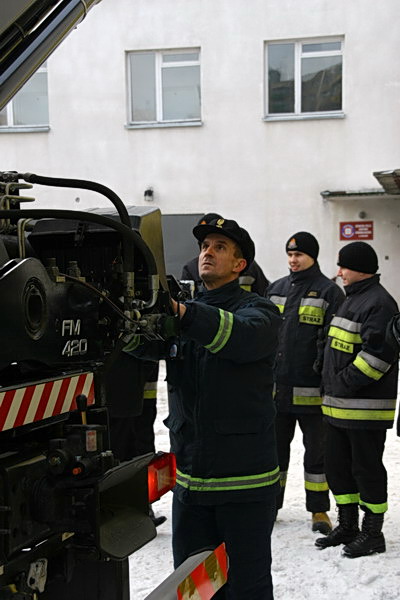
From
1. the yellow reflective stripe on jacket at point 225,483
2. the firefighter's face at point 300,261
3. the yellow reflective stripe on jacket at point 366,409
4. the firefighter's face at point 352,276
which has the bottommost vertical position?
the yellow reflective stripe on jacket at point 366,409

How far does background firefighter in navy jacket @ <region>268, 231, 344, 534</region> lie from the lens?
5375 millimetres

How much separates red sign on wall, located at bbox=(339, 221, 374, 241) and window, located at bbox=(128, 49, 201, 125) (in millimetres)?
3111

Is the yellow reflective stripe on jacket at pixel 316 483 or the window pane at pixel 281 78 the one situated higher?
the window pane at pixel 281 78

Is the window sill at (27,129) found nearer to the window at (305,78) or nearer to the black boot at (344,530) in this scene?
the window at (305,78)

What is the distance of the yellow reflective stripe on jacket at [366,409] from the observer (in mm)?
4828

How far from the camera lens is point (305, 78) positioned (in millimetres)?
13766

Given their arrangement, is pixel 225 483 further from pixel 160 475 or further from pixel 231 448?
pixel 160 475

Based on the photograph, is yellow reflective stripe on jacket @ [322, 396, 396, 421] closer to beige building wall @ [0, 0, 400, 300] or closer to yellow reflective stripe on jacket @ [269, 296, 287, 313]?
yellow reflective stripe on jacket @ [269, 296, 287, 313]

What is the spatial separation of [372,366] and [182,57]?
10.2m

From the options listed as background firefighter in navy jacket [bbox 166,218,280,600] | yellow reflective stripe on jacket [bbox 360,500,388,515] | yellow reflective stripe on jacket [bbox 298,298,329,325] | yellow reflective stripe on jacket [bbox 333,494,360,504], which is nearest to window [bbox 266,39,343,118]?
yellow reflective stripe on jacket [bbox 298,298,329,325]

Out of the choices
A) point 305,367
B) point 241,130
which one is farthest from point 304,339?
point 241,130

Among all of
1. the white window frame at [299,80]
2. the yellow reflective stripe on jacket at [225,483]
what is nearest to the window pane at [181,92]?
the white window frame at [299,80]

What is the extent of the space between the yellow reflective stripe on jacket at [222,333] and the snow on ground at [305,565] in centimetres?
163

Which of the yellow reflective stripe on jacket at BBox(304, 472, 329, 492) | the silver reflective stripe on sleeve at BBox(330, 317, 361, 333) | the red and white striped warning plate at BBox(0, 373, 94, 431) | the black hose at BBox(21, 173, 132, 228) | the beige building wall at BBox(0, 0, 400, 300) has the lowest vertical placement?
the yellow reflective stripe on jacket at BBox(304, 472, 329, 492)
